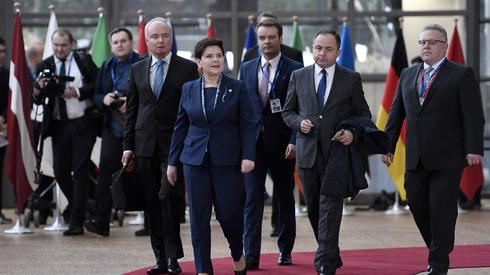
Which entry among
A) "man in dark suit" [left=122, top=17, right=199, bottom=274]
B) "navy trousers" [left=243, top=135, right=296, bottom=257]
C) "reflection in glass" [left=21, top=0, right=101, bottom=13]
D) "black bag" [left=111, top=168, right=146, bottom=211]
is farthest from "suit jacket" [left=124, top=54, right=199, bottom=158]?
"reflection in glass" [left=21, top=0, right=101, bottom=13]

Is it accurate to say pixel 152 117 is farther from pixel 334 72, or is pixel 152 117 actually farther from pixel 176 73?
pixel 334 72

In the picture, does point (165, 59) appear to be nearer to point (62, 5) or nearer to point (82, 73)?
point (82, 73)

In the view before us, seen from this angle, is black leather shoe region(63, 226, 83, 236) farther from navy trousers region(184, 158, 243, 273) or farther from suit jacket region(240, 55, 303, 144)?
Result: navy trousers region(184, 158, 243, 273)

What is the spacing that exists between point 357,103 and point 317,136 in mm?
378

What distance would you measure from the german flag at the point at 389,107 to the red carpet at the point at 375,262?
408 centimetres

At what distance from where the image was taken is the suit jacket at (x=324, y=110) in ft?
29.0

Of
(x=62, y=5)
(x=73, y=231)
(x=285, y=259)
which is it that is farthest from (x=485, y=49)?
(x=285, y=259)

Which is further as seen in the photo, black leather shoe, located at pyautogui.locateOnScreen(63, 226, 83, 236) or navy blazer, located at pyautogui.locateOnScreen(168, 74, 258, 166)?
black leather shoe, located at pyautogui.locateOnScreen(63, 226, 83, 236)

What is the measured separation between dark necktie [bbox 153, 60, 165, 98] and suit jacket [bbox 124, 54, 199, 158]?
0.09 feet

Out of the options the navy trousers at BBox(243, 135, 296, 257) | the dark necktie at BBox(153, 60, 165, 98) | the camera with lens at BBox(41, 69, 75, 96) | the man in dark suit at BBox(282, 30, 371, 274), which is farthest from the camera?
the camera with lens at BBox(41, 69, 75, 96)

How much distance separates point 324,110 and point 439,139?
0.84m

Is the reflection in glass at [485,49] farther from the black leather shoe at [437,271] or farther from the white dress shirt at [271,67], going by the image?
the black leather shoe at [437,271]

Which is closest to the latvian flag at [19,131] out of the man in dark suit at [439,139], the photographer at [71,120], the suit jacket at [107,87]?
the photographer at [71,120]

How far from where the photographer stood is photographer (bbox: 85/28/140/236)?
1208cm
